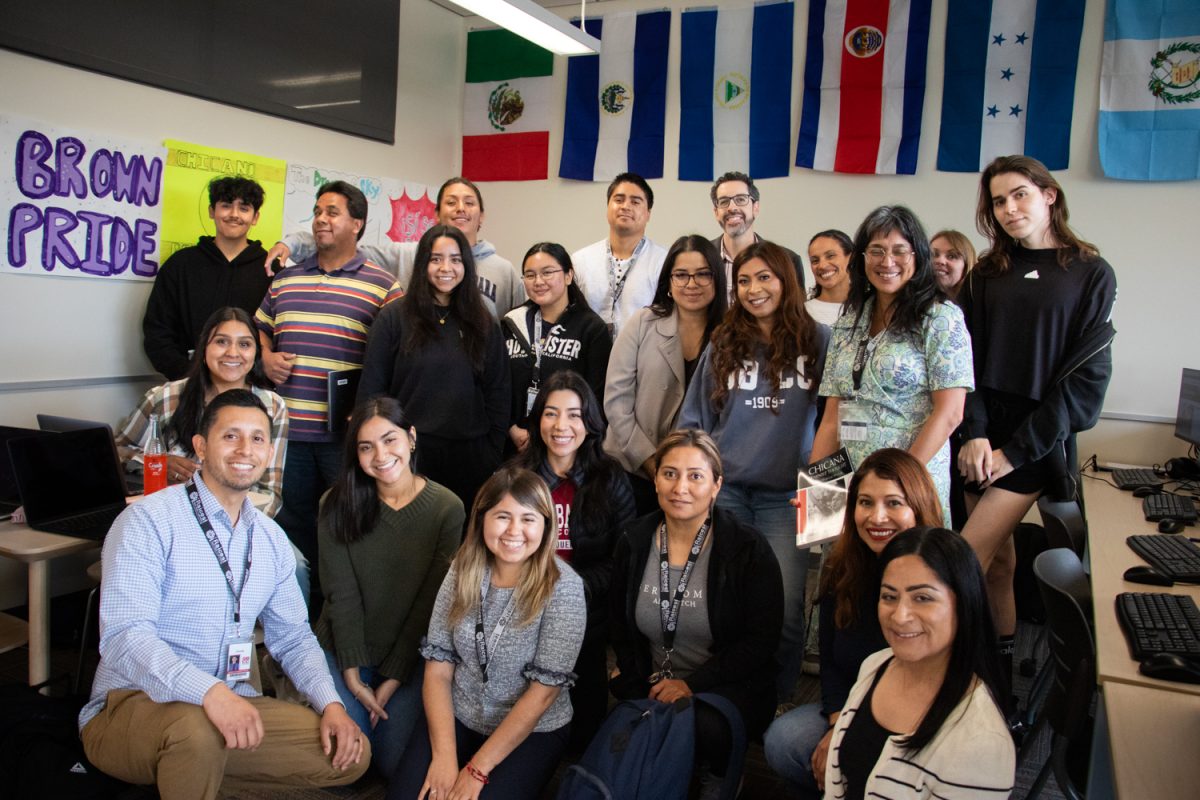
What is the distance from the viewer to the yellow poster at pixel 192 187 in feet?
12.9

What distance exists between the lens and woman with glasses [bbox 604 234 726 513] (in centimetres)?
296

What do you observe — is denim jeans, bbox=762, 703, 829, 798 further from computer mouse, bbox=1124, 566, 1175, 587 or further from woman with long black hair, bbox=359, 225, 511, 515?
woman with long black hair, bbox=359, 225, 511, 515

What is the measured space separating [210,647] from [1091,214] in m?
4.28

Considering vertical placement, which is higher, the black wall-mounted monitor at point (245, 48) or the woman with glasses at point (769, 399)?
the black wall-mounted monitor at point (245, 48)

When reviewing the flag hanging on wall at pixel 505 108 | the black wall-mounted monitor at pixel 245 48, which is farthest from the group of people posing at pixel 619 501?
the flag hanging on wall at pixel 505 108

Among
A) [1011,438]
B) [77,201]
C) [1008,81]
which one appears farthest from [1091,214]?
[77,201]

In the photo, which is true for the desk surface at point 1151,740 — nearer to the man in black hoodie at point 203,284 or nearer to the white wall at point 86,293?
the man in black hoodie at point 203,284

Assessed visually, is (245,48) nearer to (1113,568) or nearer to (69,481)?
(69,481)

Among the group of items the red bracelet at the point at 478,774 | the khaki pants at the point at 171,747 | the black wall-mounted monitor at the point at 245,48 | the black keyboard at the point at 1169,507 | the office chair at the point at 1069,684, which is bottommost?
the red bracelet at the point at 478,774

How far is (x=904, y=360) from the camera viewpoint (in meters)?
2.35

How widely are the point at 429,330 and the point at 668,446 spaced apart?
1.18 m

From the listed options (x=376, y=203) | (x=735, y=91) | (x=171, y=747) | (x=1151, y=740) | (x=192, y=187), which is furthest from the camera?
(x=376, y=203)

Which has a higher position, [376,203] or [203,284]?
[376,203]

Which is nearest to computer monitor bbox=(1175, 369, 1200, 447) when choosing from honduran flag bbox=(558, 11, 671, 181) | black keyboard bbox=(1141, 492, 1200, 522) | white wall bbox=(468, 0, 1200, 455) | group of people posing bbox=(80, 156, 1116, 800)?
white wall bbox=(468, 0, 1200, 455)
